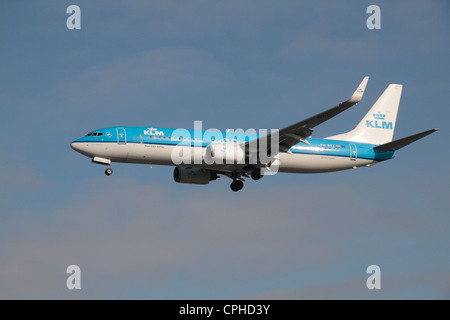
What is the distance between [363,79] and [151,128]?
1725 centimetres

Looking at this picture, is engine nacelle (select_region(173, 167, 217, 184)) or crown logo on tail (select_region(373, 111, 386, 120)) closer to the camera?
engine nacelle (select_region(173, 167, 217, 184))

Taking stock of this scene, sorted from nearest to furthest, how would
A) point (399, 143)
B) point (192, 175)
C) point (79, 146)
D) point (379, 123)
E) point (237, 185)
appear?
point (79, 146)
point (399, 143)
point (192, 175)
point (237, 185)
point (379, 123)

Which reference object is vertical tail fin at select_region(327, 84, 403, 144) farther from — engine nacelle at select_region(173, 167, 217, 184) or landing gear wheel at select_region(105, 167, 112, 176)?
landing gear wheel at select_region(105, 167, 112, 176)

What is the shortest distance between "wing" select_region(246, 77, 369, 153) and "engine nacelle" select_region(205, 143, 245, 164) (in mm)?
1071

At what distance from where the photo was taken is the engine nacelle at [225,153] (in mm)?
58094

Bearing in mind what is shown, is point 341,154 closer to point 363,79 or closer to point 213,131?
point 213,131

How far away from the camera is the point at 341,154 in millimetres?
64875

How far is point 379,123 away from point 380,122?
0.81ft

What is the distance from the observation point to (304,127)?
56.6 m

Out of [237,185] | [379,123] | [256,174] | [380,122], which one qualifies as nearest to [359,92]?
[256,174]

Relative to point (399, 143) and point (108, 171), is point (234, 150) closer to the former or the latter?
point (108, 171)

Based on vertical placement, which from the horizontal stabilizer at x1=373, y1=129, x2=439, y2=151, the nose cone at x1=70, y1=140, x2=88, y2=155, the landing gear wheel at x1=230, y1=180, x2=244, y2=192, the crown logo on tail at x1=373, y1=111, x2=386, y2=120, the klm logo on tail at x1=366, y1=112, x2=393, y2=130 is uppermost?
the crown logo on tail at x1=373, y1=111, x2=386, y2=120

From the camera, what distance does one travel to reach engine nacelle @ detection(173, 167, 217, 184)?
64.3 metres

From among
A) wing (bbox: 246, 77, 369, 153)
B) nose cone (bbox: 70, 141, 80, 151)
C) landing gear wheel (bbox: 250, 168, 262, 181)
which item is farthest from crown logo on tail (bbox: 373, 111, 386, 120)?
nose cone (bbox: 70, 141, 80, 151)
